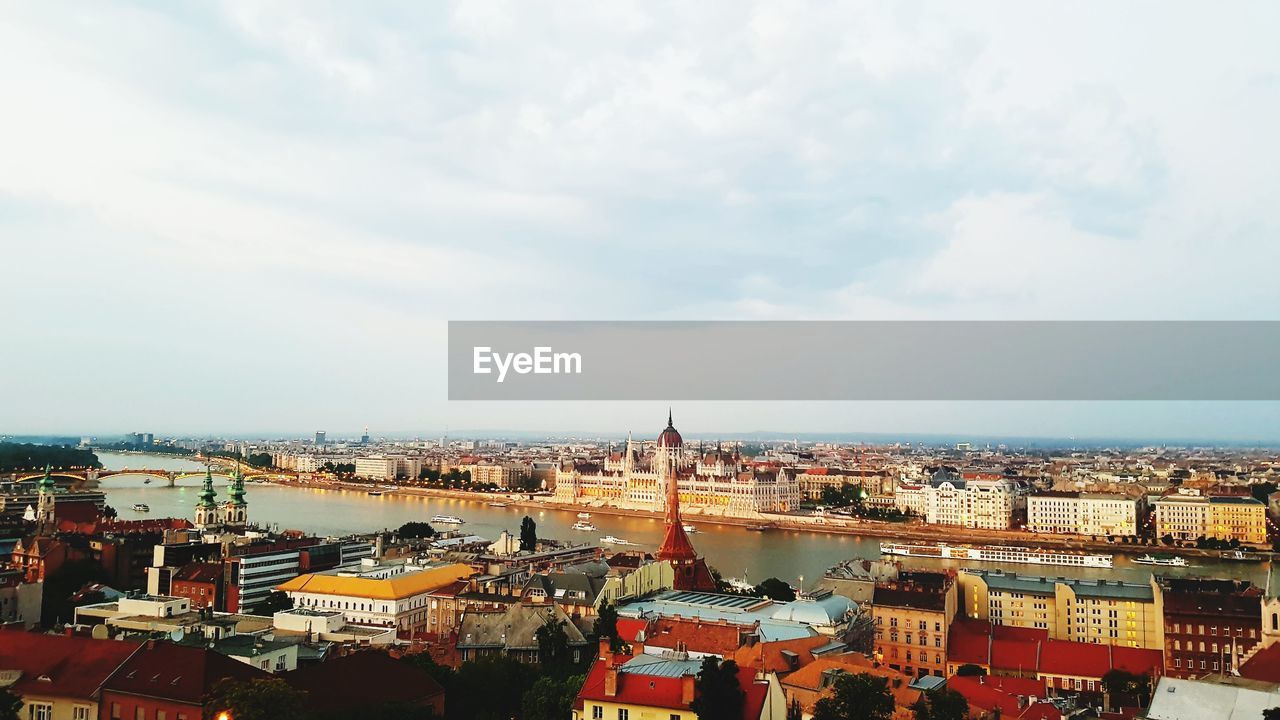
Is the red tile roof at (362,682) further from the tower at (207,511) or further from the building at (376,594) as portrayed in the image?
the tower at (207,511)

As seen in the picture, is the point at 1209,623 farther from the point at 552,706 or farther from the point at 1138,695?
the point at 552,706

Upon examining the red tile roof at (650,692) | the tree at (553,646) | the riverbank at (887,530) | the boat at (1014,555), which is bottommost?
the riverbank at (887,530)

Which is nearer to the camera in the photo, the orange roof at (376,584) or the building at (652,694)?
the building at (652,694)

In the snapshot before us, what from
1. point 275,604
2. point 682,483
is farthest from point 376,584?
point 682,483

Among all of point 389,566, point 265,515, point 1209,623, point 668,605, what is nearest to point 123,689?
point 668,605

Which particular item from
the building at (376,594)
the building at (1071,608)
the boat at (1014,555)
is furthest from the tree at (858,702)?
the boat at (1014,555)

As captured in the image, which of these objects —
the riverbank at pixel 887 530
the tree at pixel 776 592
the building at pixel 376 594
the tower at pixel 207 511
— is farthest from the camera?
the riverbank at pixel 887 530

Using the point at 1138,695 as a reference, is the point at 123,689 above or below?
above

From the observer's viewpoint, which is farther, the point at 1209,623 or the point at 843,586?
the point at 843,586
